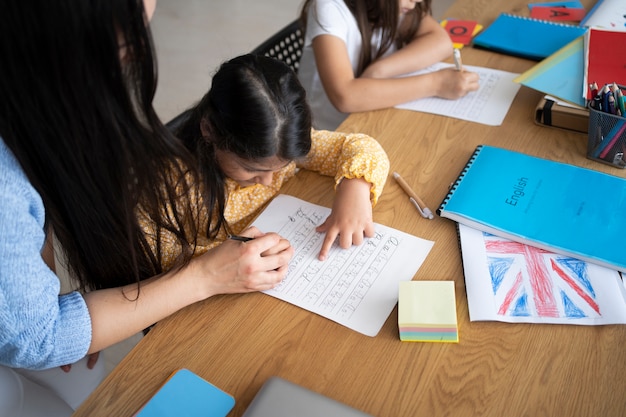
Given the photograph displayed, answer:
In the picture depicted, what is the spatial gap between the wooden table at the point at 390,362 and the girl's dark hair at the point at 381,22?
0.73m

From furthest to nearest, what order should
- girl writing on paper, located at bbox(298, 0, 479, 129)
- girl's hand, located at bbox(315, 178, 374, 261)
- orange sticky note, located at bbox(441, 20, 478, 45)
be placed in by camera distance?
orange sticky note, located at bbox(441, 20, 478, 45) → girl writing on paper, located at bbox(298, 0, 479, 129) → girl's hand, located at bbox(315, 178, 374, 261)

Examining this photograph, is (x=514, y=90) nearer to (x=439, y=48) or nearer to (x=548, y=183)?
(x=439, y=48)

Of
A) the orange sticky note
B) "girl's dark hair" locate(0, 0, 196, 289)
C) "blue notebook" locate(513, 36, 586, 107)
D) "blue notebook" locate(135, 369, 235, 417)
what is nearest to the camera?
"girl's dark hair" locate(0, 0, 196, 289)

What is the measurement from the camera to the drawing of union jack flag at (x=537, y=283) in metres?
0.76

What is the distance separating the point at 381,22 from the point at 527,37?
381mm

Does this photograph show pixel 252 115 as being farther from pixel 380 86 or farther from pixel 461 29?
pixel 461 29

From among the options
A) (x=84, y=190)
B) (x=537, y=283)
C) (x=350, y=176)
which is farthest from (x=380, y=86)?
(x=84, y=190)

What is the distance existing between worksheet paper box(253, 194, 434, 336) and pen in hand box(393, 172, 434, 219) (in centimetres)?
6

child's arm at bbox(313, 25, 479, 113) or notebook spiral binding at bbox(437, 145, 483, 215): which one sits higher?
child's arm at bbox(313, 25, 479, 113)

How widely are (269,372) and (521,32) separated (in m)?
1.15

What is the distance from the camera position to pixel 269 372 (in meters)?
0.72

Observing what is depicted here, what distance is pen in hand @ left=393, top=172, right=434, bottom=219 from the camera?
3.05 ft

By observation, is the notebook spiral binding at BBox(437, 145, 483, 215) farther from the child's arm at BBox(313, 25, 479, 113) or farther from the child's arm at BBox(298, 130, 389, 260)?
the child's arm at BBox(313, 25, 479, 113)

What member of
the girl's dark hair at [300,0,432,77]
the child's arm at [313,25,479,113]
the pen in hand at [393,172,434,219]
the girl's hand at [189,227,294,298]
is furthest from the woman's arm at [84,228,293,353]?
the girl's dark hair at [300,0,432,77]
